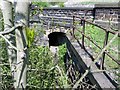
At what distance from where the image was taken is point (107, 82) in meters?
3.35

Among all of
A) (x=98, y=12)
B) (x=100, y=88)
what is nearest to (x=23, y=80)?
(x=100, y=88)

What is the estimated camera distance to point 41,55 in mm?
5098

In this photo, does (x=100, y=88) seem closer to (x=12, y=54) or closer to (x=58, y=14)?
(x=12, y=54)

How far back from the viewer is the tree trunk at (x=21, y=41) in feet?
6.01

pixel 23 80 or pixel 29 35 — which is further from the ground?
pixel 29 35

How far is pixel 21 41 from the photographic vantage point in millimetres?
1894

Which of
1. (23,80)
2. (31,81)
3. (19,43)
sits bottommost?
(31,81)

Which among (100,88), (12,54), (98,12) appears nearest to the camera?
(12,54)

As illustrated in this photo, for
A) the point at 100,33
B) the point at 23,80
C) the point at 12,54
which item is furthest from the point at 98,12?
the point at 23,80

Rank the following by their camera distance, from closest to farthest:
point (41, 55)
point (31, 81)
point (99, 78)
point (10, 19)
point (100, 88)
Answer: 1. point (10, 19)
2. point (100, 88)
3. point (99, 78)
4. point (31, 81)
5. point (41, 55)

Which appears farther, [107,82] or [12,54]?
[107,82]

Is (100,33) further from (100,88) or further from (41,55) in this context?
(100,88)

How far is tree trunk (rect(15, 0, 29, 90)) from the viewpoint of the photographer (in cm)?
183

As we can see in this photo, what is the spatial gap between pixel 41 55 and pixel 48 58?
0.51 feet
